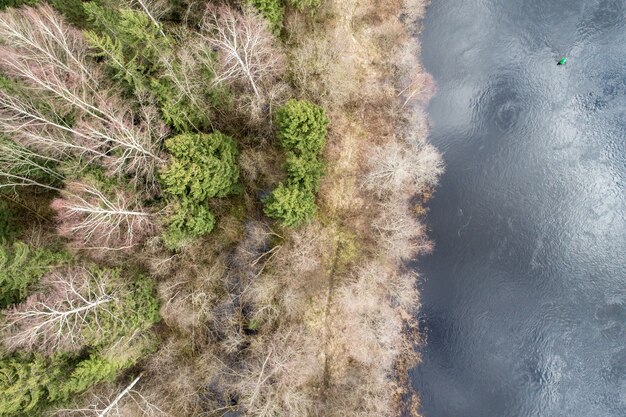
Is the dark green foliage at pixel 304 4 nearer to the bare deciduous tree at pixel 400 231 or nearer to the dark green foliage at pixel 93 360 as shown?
the bare deciduous tree at pixel 400 231

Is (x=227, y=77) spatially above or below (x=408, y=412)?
above

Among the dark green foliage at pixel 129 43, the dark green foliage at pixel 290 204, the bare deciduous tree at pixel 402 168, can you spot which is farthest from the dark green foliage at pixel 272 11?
the bare deciduous tree at pixel 402 168

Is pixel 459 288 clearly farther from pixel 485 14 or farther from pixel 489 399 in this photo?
pixel 485 14

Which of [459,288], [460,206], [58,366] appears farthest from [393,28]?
[58,366]

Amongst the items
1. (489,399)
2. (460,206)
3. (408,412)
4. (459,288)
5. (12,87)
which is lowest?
(408,412)

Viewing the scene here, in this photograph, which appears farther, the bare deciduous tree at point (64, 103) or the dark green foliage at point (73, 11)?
the dark green foliage at point (73, 11)

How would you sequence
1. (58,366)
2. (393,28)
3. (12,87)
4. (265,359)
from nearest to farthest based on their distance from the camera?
1. (12,87)
2. (58,366)
3. (265,359)
4. (393,28)
